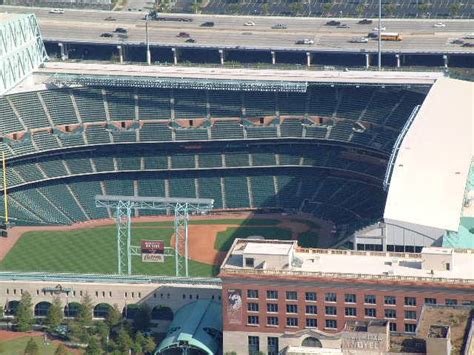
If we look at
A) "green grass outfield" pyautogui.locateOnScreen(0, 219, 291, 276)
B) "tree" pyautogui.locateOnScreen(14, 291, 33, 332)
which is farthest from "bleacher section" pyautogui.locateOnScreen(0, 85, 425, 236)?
"tree" pyautogui.locateOnScreen(14, 291, 33, 332)

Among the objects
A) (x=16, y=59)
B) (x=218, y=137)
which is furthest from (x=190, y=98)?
(x=16, y=59)

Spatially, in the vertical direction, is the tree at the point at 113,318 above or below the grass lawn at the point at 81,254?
below

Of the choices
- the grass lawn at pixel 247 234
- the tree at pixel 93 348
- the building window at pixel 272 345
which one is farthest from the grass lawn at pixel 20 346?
the grass lawn at pixel 247 234

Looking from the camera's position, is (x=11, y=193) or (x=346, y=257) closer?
(x=346, y=257)

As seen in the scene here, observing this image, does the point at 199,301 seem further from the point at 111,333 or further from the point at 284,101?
the point at 284,101

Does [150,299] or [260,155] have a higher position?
[260,155]

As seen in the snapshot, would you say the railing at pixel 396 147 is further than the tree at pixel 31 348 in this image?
Yes

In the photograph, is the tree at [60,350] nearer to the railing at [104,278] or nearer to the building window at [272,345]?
the railing at [104,278]
